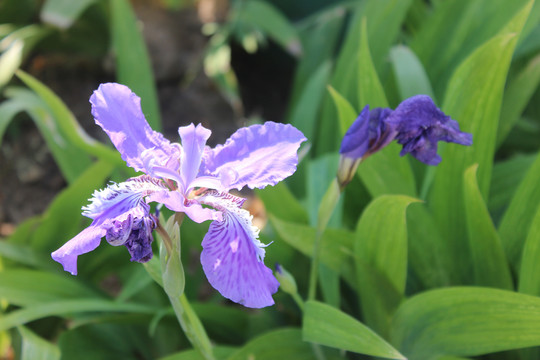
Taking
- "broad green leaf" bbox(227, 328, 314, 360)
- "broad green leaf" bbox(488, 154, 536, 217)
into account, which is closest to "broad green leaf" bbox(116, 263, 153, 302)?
"broad green leaf" bbox(227, 328, 314, 360)

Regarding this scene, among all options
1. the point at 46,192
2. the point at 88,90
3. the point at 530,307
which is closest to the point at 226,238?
the point at 530,307

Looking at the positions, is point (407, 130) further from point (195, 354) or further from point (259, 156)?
point (195, 354)

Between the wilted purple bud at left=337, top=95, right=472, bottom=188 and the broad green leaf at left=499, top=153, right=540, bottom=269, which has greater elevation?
the wilted purple bud at left=337, top=95, right=472, bottom=188

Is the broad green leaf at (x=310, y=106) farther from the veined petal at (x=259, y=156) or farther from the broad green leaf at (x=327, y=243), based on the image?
the veined petal at (x=259, y=156)

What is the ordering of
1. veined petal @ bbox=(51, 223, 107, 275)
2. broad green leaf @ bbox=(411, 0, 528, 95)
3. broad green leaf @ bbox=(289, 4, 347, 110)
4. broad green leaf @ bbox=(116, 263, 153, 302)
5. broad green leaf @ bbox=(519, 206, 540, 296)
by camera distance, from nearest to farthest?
veined petal @ bbox=(51, 223, 107, 275)
broad green leaf @ bbox=(519, 206, 540, 296)
broad green leaf @ bbox=(116, 263, 153, 302)
broad green leaf @ bbox=(411, 0, 528, 95)
broad green leaf @ bbox=(289, 4, 347, 110)

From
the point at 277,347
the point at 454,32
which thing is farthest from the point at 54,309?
the point at 454,32

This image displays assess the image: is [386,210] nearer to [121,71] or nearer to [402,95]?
[402,95]

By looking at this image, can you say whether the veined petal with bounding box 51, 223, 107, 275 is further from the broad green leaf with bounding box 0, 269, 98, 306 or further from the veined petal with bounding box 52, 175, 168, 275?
the broad green leaf with bounding box 0, 269, 98, 306

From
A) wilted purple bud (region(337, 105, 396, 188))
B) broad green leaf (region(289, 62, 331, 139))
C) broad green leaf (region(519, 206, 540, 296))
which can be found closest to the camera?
wilted purple bud (region(337, 105, 396, 188))
